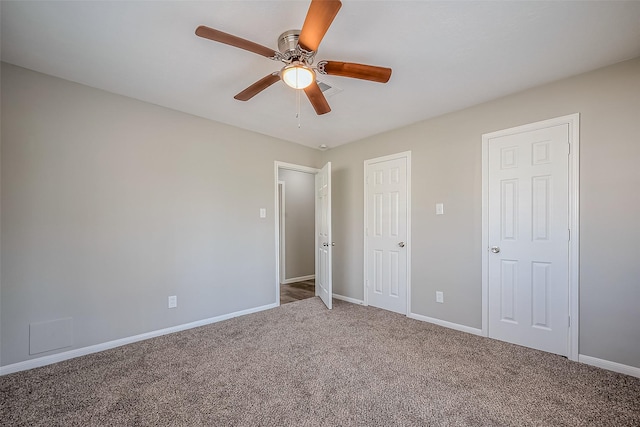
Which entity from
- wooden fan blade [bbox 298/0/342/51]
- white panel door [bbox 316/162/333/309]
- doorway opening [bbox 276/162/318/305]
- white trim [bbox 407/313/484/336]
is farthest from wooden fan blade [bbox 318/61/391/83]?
doorway opening [bbox 276/162/318/305]

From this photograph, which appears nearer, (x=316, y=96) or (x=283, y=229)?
(x=316, y=96)

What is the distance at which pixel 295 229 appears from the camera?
5.64m

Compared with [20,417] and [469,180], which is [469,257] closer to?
[469,180]

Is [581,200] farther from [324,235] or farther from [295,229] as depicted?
[295,229]

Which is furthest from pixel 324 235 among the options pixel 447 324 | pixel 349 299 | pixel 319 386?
pixel 319 386

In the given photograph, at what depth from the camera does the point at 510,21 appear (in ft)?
5.66

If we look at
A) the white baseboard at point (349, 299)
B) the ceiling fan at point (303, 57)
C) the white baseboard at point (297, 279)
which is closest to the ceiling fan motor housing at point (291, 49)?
the ceiling fan at point (303, 57)

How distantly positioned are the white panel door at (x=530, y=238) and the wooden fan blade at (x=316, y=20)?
222cm

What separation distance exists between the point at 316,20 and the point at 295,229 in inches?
176

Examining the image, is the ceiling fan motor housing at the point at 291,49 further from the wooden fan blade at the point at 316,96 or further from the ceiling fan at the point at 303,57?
the wooden fan blade at the point at 316,96

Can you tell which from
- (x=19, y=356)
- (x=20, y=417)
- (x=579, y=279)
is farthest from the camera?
(x=579, y=279)

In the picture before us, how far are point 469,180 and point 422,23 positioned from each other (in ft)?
5.85

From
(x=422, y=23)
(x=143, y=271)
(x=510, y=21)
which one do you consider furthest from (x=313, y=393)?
(x=510, y=21)

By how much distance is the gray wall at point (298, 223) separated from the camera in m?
5.54
